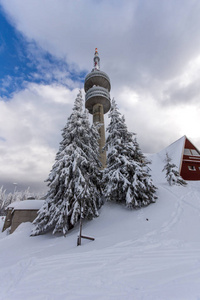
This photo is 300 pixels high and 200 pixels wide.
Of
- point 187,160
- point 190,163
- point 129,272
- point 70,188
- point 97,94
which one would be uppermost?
point 97,94

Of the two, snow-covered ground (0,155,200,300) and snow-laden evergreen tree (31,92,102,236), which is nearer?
snow-covered ground (0,155,200,300)

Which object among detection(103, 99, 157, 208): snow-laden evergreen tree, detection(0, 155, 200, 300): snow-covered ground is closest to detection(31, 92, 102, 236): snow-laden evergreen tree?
detection(103, 99, 157, 208): snow-laden evergreen tree

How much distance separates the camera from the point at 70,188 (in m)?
11.1

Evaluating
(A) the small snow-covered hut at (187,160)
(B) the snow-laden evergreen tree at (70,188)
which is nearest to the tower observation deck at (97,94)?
(A) the small snow-covered hut at (187,160)

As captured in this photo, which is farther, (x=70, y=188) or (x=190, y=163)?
(x=190, y=163)

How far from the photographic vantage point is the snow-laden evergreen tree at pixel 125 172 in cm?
1141

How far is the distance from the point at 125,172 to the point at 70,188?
16.0 ft

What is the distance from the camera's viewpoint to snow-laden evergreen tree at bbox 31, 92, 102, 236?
10555 mm

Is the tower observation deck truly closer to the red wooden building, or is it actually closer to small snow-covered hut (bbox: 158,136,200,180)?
small snow-covered hut (bbox: 158,136,200,180)

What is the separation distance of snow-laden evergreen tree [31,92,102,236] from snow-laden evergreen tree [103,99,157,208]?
1929 mm

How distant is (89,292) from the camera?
3.16 meters

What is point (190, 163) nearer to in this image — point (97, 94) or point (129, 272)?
point (129, 272)

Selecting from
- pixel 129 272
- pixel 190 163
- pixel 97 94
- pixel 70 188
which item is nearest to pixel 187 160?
pixel 190 163

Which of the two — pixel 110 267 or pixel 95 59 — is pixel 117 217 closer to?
pixel 110 267
